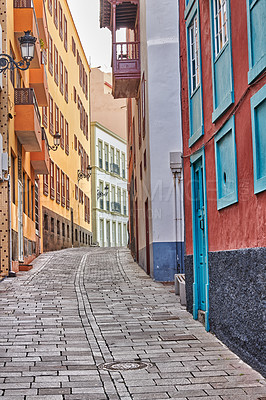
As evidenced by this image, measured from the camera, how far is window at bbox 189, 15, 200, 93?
36.6 feet

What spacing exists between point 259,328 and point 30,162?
797 inches

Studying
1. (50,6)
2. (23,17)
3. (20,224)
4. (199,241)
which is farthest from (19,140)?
(50,6)

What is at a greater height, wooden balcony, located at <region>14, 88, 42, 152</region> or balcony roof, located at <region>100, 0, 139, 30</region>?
balcony roof, located at <region>100, 0, 139, 30</region>

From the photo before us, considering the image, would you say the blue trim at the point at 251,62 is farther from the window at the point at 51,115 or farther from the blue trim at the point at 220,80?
the window at the point at 51,115

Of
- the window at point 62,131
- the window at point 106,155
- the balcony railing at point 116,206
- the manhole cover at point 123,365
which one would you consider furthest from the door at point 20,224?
the balcony railing at point 116,206

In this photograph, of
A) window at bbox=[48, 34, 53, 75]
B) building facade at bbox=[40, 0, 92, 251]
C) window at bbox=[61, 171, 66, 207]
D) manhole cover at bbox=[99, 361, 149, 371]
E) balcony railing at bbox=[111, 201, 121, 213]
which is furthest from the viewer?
balcony railing at bbox=[111, 201, 121, 213]

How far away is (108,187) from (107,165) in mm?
1972

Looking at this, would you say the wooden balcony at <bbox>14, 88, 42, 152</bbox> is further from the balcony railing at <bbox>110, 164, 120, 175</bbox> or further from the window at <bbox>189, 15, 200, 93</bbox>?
the balcony railing at <bbox>110, 164, 120, 175</bbox>

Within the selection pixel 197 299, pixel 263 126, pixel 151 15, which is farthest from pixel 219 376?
pixel 151 15

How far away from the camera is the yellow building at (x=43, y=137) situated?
19328 mm

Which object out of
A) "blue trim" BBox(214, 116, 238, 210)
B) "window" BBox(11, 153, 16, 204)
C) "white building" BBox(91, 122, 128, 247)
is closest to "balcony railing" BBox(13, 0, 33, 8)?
"window" BBox(11, 153, 16, 204)

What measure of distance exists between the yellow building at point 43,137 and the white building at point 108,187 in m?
3.65

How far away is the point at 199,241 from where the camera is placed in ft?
36.6

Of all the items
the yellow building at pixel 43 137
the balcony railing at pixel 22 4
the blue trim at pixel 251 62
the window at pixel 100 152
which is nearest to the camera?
the blue trim at pixel 251 62
